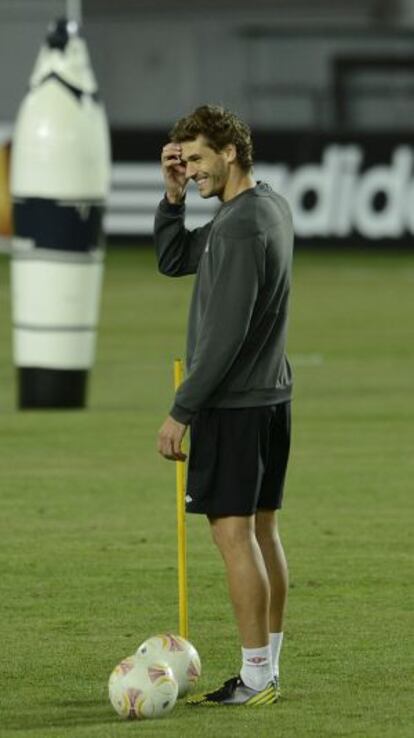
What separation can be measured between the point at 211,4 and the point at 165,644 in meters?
36.1

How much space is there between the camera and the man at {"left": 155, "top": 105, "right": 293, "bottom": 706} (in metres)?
8.10

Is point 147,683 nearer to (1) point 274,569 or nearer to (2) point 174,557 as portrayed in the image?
(1) point 274,569

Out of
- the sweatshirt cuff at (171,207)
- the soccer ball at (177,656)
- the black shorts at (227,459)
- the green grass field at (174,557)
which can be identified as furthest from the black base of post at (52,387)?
the black shorts at (227,459)

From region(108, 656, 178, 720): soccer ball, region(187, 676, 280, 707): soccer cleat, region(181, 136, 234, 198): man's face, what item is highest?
region(181, 136, 234, 198): man's face

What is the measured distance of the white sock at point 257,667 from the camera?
8.31 metres

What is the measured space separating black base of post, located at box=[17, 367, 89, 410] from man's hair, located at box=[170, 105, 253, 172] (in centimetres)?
999

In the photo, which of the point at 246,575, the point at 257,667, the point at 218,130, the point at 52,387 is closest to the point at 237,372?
the point at 246,575

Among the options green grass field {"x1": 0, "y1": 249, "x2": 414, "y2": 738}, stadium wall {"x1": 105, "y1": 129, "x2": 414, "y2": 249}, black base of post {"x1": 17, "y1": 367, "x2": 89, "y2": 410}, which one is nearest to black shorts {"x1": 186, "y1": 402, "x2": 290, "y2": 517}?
green grass field {"x1": 0, "y1": 249, "x2": 414, "y2": 738}

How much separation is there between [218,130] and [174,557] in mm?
4032

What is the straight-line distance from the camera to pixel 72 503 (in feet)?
A: 44.3

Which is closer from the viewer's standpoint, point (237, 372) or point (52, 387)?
point (237, 372)

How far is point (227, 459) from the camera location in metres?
8.28

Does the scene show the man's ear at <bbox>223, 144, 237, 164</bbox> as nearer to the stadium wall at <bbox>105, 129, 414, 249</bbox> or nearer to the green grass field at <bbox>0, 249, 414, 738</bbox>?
the green grass field at <bbox>0, 249, 414, 738</bbox>

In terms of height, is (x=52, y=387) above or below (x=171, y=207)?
below
